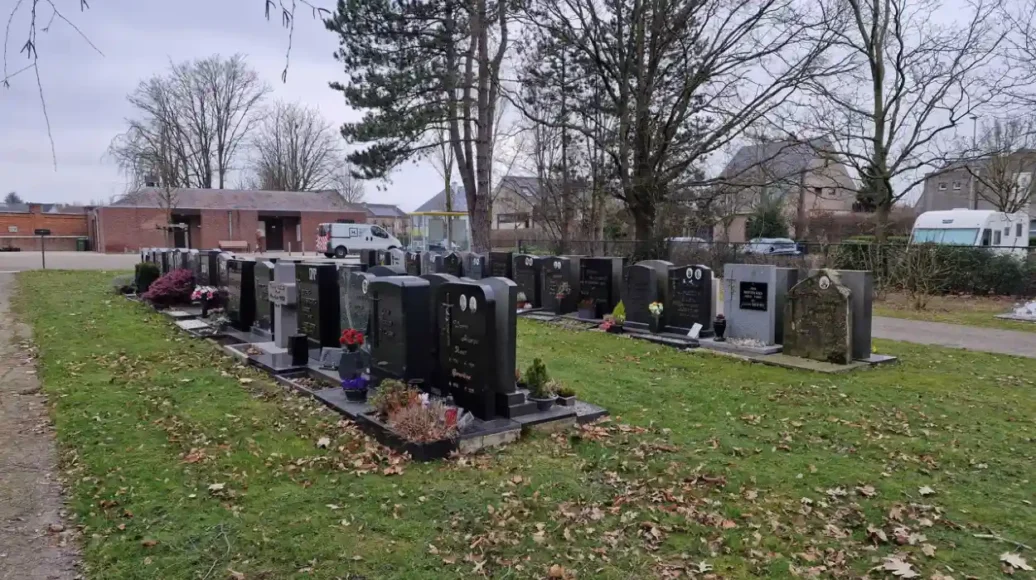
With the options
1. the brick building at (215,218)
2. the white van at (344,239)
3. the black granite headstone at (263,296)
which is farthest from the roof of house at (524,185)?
the black granite headstone at (263,296)

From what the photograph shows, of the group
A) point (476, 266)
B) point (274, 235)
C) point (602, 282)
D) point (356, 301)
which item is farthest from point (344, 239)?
point (356, 301)

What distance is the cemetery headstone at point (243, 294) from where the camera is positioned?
1063 centimetres

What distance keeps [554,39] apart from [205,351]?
1351cm

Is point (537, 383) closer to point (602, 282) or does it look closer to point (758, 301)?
point (758, 301)

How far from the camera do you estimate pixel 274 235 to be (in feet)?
160

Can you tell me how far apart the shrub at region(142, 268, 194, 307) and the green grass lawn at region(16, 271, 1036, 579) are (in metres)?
6.45

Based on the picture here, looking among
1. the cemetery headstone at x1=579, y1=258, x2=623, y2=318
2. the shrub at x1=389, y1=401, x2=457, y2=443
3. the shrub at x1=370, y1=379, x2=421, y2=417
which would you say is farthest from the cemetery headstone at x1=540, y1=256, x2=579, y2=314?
the shrub at x1=389, y1=401, x2=457, y2=443

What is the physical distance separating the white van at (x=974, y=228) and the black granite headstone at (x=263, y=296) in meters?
19.5

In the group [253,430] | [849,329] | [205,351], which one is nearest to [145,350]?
[205,351]

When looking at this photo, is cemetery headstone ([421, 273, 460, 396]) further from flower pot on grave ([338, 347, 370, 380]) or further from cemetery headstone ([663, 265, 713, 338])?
cemetery headstone ([663, 265, 713, 338])

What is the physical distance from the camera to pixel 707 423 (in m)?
6.16

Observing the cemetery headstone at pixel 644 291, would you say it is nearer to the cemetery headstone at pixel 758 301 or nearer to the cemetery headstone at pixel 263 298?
the cemetery headstone at pixel 758 301

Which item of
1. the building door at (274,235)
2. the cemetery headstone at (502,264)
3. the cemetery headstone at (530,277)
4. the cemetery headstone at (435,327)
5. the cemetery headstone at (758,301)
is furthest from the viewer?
the building door at (274,235)

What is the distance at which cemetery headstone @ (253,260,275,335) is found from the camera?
9.89 metres
